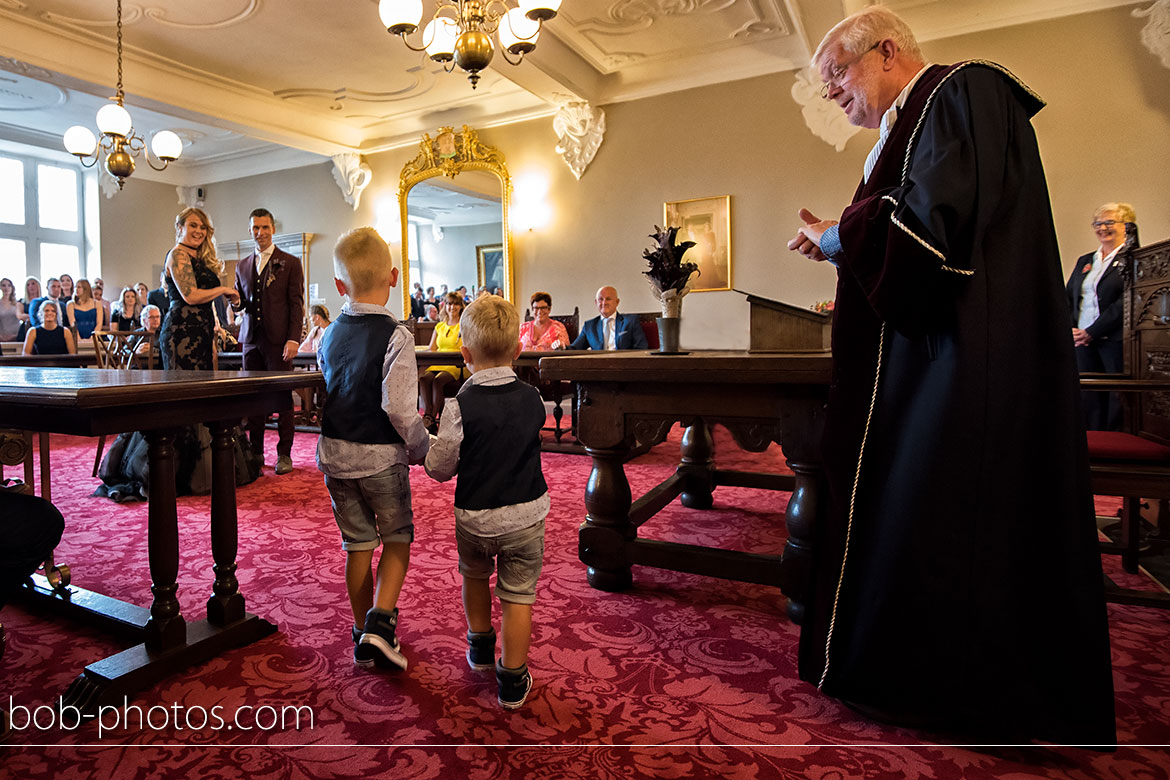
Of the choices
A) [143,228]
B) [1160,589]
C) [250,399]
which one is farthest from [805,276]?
[143,228]

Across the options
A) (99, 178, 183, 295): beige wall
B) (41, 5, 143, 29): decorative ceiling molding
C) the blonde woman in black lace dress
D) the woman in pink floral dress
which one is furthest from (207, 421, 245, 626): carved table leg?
(99, 178, 183, 295): beige wall

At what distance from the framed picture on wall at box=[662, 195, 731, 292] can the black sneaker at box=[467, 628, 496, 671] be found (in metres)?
6.00

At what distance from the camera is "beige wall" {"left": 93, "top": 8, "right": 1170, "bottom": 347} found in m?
5.80

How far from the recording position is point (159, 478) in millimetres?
1905

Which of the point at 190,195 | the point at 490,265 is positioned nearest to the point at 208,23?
the point at 490,265

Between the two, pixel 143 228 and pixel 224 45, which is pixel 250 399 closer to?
pixel 224 45

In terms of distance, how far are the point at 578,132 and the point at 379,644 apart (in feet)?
24.1

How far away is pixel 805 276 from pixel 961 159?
5.83m

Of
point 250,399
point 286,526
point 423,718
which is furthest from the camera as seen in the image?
point 286,526

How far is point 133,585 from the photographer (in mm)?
2615

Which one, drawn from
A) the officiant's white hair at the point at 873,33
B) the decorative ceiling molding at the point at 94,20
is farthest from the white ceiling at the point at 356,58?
the officiant's white hair at the point at 873,33

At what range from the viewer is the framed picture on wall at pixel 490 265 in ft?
28.8

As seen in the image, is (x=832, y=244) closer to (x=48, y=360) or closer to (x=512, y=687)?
(x=512, y=687)

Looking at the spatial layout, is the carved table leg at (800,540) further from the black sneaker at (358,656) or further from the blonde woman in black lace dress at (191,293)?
the blonde woman in black lace dress at (191,293)
